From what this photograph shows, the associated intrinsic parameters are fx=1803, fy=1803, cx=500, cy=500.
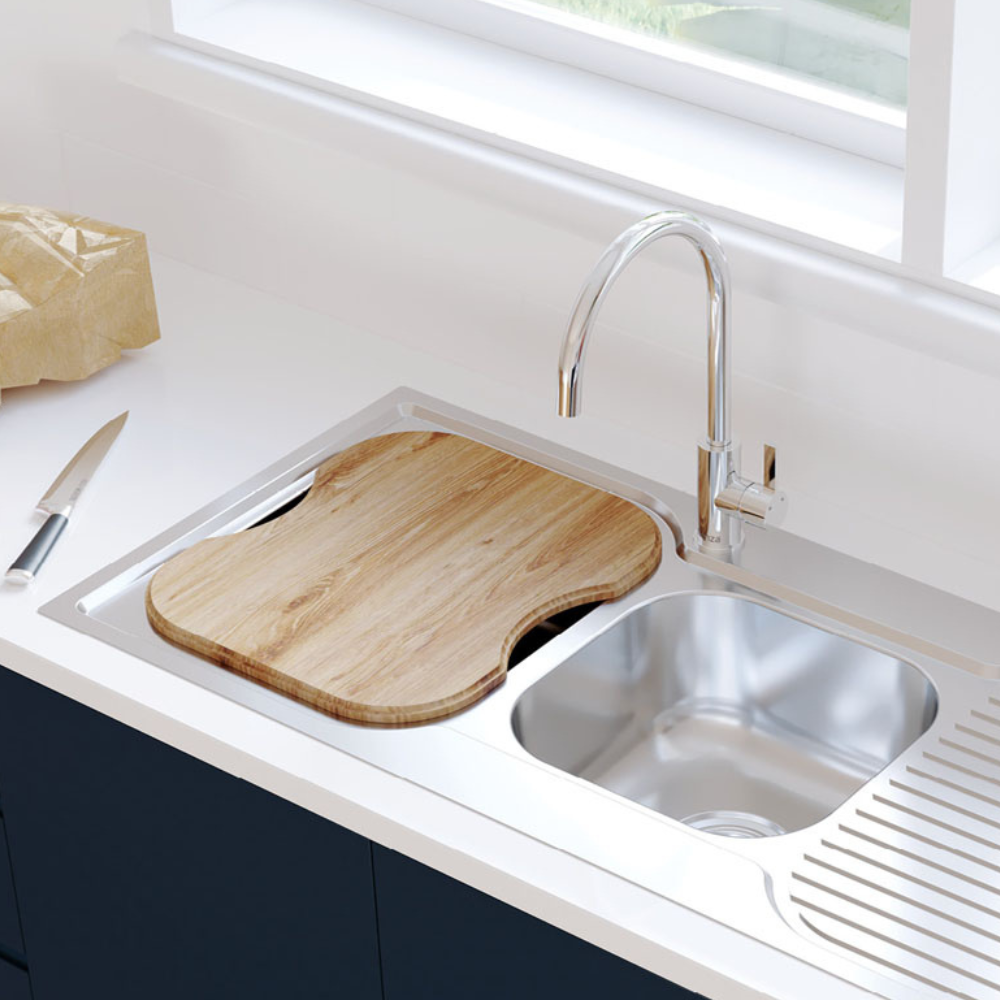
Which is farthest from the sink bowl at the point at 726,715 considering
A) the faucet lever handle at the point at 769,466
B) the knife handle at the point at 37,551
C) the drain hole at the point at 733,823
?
the knife handle at the point at 37,551

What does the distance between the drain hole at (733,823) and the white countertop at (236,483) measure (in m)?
0.33

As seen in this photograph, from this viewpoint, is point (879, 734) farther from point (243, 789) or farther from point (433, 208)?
point (433, 208)

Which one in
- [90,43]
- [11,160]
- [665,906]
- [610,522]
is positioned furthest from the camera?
[11,160]

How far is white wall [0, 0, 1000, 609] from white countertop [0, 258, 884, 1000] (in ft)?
0.15

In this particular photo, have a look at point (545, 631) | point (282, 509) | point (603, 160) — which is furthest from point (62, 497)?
point (603, 160)

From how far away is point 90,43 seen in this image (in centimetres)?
221

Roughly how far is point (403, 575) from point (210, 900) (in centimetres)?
34

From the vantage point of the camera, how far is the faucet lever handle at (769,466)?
5.51 ft

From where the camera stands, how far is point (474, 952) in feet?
4.66

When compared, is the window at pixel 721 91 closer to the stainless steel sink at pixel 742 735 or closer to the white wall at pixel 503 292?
the white wall at pixel 503 292

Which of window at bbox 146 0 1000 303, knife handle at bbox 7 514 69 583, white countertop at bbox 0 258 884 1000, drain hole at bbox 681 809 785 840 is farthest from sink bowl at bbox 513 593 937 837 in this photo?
knife handle at bbox 7 514 69 583

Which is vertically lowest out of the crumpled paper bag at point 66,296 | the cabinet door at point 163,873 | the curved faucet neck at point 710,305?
the cabinet door at point 163,873

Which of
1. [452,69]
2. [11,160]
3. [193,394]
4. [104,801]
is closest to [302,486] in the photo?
[193,394]

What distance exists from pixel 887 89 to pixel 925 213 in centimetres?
25
